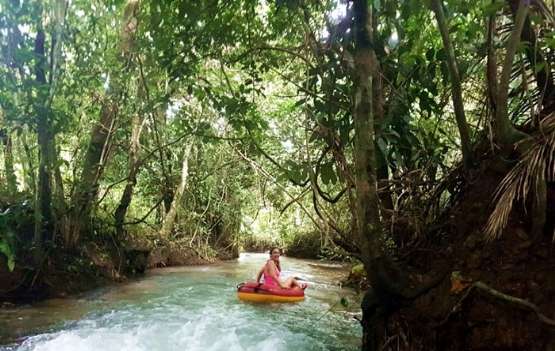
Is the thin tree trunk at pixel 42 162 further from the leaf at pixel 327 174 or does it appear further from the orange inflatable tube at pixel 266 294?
the leaf at pixel 327 174

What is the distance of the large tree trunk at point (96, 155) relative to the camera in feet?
28.9

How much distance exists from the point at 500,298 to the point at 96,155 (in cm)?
806

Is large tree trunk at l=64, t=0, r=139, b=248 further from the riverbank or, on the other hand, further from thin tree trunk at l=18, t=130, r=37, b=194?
thin tree trunk at l=18, t=130, r=37, b=194

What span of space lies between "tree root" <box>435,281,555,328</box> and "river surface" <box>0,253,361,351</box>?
1.38m

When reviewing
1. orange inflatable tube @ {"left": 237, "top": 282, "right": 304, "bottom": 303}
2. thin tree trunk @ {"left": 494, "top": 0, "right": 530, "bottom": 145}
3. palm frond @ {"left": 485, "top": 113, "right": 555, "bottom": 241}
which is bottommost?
orange inflatable tube @ {"left": 237, "top": 282, "right": 304, "bottom": 303}

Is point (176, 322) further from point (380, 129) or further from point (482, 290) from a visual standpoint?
point (482, 290)

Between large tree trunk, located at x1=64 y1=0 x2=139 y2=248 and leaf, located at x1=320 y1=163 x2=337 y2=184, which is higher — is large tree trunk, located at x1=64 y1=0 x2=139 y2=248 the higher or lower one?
the higher one

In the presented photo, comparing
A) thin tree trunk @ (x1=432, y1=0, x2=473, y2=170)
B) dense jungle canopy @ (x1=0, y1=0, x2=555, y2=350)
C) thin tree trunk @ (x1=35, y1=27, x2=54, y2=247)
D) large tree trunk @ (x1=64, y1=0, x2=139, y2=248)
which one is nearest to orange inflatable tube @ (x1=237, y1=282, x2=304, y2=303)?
dense jungle canopy @ (x1=0, y1=0, x2=555, y2=350)

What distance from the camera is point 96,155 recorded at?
9500 millimetres

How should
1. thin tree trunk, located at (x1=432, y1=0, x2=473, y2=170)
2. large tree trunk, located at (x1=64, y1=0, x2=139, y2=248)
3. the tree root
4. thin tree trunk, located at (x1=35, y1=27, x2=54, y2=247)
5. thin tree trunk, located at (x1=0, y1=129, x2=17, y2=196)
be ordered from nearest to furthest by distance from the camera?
1. the tree root
2. thin tree trunk, located at (x1=432, y1=0, x2=473, y2=170)
3. thin tree trunk, located at (x1=35, y1=27, x2=54, y2=247)
4. thin tree trunk, located at (x1=0, y1=129, x2=17, y2=196)
5. large tree trunk, located at (x1=64, y1=0, x2=139, y2=248)

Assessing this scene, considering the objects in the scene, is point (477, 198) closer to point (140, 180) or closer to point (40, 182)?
point (40, 182)

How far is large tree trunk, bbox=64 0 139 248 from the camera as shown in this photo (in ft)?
28.9

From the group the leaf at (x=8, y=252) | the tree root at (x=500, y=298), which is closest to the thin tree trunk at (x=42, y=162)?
the leaf at (x=8, y=252)

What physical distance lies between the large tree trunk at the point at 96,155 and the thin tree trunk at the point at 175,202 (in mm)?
4959
